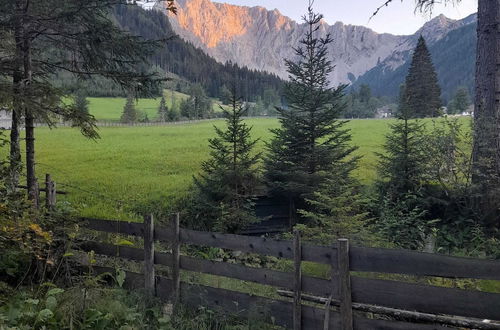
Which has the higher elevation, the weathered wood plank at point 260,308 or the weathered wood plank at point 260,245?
the weathered wood plank at point 260,245

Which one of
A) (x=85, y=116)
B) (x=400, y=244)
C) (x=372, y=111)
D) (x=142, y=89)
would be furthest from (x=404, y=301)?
(x=372, y=111)

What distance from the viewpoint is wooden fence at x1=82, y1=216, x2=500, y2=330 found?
174 inches

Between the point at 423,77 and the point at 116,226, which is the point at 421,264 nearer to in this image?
the point at 116,226

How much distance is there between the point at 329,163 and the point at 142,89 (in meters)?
6.08

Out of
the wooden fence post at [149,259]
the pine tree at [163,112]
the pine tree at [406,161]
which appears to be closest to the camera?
the wooden fence post at [149,259]

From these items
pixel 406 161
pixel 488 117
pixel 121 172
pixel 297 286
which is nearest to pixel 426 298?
pixel 297 286

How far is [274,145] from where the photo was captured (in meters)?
13.2

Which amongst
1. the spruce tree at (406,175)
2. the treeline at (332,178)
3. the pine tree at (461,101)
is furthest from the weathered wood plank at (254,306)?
the pine tree at (461,101)

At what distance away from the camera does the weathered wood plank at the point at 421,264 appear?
4.35 m

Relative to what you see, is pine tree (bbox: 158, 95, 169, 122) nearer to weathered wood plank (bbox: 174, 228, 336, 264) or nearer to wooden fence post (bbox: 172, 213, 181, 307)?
wooden fence post (bbox: 172, 213, 181, 307)

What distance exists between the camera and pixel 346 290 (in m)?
4.97

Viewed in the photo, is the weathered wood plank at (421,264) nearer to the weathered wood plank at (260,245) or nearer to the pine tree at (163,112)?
the weathered wood plank at (260,245)

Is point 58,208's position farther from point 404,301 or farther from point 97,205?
point 97,205

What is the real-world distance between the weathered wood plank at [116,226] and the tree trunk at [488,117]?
7884 millimetres
